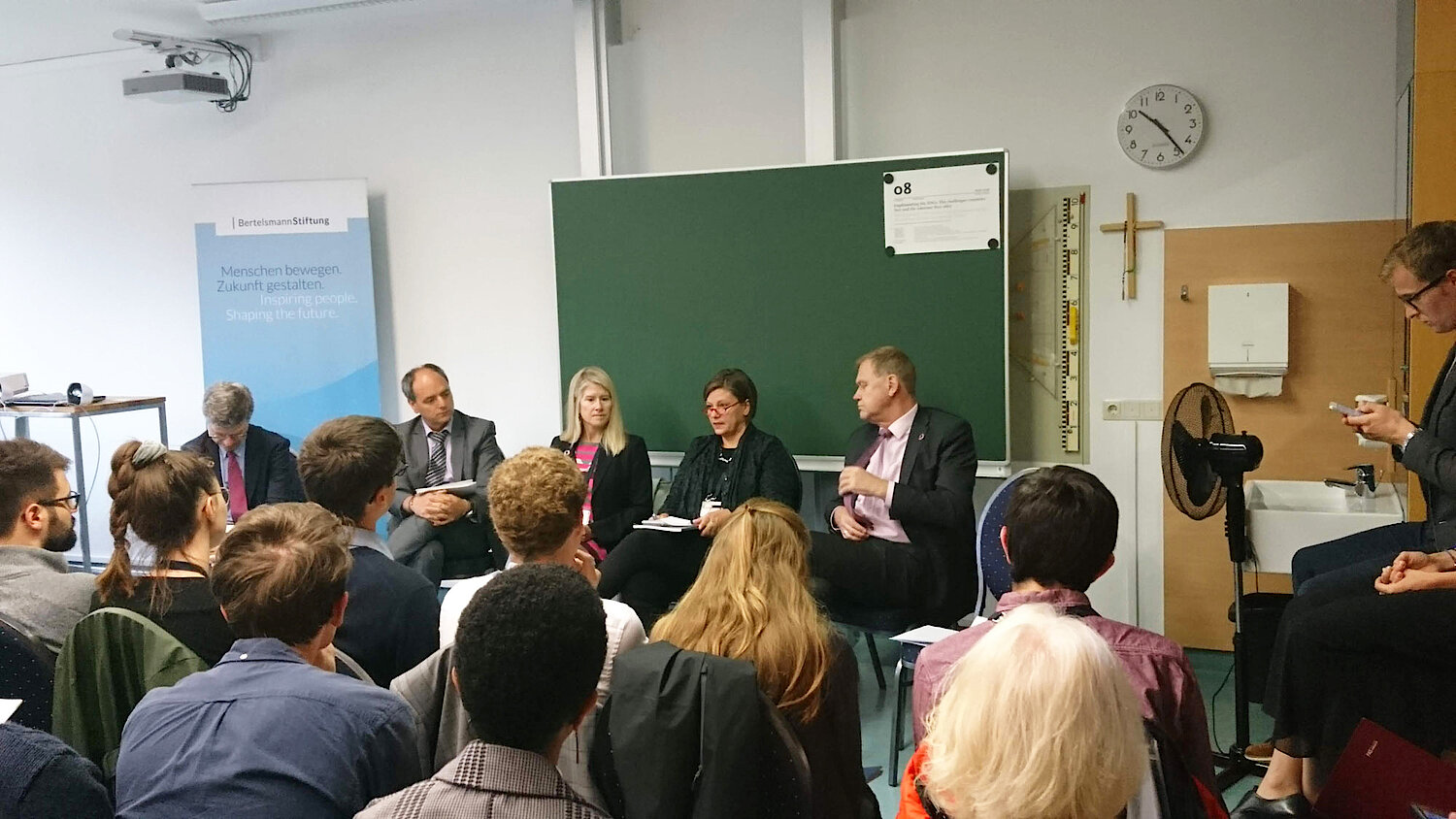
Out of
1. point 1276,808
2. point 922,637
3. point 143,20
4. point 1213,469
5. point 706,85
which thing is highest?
point 143,20

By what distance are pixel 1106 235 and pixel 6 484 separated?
152 inches

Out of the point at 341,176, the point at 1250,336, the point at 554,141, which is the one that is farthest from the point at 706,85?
the point at 1250,336

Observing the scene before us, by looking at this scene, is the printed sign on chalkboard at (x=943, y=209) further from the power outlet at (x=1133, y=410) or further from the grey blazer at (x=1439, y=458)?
the grey blazer at (x=1439, y=458)

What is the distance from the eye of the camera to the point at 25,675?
6.84ft

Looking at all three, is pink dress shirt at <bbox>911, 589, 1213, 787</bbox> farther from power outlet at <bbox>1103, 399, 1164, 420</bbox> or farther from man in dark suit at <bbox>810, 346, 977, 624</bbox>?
power outlet at <bbox>1103, 399, 1164, 420</bbox>

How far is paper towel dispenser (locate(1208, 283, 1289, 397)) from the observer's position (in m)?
4.36

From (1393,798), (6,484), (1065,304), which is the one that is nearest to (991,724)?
(1393,798)

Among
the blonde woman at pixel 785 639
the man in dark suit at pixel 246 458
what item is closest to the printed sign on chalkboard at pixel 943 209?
the blonde woman at pixel 785 639

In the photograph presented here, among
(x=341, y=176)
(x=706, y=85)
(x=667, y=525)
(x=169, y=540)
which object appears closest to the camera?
(x=169, y=540)

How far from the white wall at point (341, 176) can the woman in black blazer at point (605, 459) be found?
0.90 m

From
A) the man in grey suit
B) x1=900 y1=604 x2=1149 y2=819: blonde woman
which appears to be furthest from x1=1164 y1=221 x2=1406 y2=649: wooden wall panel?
x1=900 y1=604 x2=1149 y2=819: blonde woman

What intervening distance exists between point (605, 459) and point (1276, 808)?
2.79m

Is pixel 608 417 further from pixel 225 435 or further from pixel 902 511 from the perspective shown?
pixel 225 435

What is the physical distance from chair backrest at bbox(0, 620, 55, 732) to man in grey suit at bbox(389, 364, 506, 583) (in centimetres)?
249
